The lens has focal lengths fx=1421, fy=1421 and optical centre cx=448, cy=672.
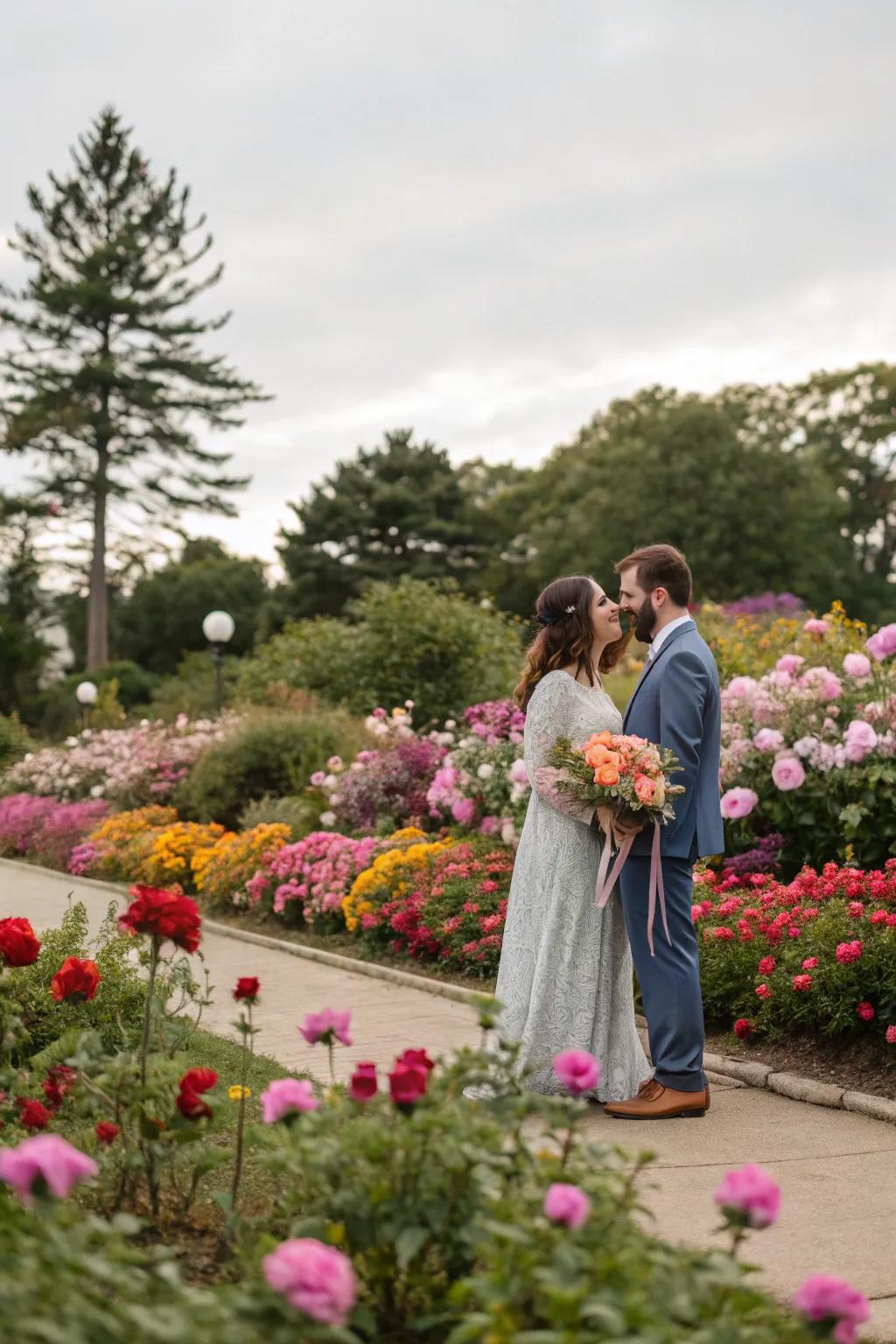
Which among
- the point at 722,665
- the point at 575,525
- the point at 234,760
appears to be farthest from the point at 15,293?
the point at 722,665

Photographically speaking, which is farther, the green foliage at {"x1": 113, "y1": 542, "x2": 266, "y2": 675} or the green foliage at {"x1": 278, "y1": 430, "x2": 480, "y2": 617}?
the green foliage at {"x1": 113, "y1": 542, "x2": 266, "y2": 675}

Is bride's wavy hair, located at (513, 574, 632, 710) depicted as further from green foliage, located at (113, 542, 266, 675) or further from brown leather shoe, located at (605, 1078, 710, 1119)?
green foliage, located at (113, 542, 266, 675)

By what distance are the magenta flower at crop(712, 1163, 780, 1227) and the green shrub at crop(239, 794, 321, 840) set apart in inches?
398

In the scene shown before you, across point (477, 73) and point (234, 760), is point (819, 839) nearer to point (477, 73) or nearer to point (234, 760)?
point (477, 73)

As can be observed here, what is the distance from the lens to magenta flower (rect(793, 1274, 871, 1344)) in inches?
84.6

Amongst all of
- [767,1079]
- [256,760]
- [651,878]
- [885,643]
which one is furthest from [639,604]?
[256,760]

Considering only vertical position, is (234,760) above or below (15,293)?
below

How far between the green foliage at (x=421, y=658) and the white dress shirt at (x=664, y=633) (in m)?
11.0

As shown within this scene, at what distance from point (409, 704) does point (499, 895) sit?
4.82m

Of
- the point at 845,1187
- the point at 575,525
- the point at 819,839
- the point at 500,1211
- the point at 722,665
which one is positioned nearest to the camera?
the point at 500,1211

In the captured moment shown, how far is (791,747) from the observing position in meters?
8.37

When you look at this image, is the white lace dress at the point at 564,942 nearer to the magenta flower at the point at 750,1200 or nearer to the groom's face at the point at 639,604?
the groom's face at the point at 639,604

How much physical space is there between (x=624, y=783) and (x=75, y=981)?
208cm

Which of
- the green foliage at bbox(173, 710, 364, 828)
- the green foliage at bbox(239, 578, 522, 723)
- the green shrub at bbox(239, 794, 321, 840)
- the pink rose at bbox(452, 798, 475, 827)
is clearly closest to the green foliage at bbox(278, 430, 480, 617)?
the green foliage at bbox(239, 578, 522, 723)
